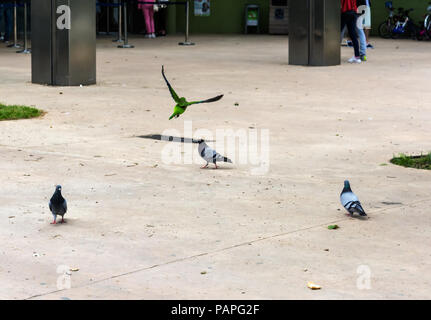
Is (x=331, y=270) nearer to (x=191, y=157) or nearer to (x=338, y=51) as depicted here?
(x=191, y=157)

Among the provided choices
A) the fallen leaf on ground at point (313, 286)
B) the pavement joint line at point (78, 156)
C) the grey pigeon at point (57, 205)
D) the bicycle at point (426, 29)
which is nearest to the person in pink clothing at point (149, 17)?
the bicycle at point (426, 29)

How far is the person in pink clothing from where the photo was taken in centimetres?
2549

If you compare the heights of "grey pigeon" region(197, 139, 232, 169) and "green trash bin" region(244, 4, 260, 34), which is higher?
"green trash bin" region(244, 4, 260, 34)

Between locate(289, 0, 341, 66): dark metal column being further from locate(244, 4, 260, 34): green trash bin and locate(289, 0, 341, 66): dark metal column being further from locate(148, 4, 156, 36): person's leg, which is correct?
locate(244, 4, 260, 34): green trash bin

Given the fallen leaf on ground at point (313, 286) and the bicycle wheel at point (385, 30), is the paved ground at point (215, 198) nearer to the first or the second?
the fallen leaf on ground at point (313, 286)

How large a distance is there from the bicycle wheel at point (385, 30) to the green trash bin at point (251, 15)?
3.87 meters

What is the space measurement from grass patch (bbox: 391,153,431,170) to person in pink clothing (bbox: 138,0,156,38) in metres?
17.1

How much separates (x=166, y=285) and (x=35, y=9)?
10682mm

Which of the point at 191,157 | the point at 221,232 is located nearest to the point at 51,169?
the point at 191,157

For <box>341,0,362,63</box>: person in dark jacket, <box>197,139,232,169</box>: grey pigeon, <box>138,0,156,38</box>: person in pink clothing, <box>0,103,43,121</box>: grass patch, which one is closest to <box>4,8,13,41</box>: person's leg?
<box>138,0,156,38</box>: person in pink clothing

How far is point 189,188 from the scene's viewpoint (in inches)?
307

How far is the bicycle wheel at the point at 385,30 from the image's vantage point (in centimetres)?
2748

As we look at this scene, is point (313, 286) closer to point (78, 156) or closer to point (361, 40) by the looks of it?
point (78, 156)

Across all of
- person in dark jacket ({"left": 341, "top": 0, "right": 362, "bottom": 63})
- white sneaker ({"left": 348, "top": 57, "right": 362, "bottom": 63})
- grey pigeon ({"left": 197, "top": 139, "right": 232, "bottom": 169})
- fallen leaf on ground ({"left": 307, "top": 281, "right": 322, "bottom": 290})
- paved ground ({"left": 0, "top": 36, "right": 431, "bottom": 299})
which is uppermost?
person in dark jacket ({"left": 341, "top": 0, "right": 362, "bottom": 63})
